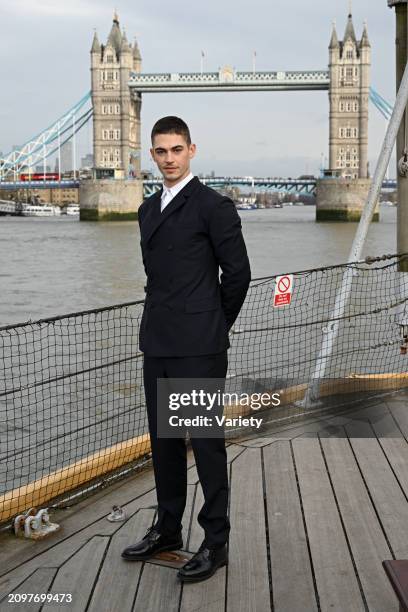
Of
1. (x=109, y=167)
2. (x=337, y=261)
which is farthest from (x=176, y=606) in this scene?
(x=109, y=167)

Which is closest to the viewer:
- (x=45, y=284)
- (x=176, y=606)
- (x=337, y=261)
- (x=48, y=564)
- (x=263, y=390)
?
(x=176, y=606)

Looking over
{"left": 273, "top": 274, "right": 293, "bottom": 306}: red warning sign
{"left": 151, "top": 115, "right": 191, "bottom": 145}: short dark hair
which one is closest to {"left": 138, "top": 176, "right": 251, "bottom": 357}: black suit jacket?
{"left": 151, "top": 115, "right": 191, "bottom": 145}: short dark hair

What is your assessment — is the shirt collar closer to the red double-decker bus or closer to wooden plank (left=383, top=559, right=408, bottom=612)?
wooden plank (left=383, top=559, right=408, bottom=612)

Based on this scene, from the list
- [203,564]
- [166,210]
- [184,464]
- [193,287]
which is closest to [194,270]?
[193,287]

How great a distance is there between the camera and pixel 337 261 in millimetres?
23219

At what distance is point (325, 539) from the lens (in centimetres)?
249

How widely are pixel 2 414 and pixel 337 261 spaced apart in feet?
58.0

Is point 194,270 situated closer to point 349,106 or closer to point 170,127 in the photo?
point 170,127

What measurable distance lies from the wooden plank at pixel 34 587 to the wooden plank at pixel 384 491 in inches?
37.2

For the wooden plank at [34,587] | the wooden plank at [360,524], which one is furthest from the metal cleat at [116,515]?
the wooden plank at [360,524]

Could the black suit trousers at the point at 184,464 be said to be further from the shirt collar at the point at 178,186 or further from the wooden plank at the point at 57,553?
the shirt collar at the point at 178,186

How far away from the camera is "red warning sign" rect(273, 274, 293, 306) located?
3744 mm

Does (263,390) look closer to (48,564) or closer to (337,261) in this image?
(48,564)

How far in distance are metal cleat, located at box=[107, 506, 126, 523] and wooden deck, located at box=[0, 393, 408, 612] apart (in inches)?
1.0
